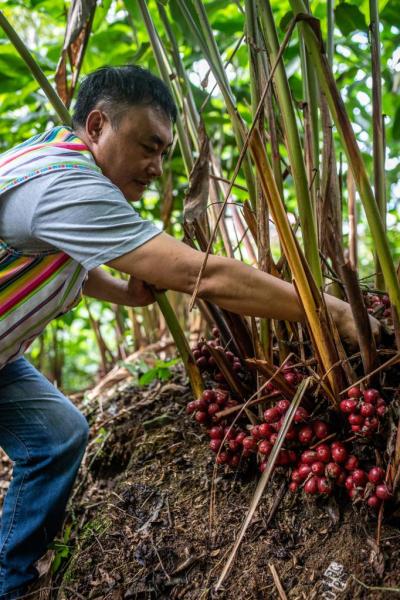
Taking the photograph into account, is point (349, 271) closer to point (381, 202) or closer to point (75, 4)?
point (381, 202)

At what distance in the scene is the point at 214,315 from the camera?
56.1 inches

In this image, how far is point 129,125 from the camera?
1264mm

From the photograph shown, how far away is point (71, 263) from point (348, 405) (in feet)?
2.44

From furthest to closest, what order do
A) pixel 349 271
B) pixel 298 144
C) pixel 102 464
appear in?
pixel 102 464, pixel 298 144, pixel 349 271

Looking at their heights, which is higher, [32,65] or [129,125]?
[32,65]

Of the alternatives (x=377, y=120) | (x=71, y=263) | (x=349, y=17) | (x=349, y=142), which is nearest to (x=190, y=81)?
(x=349, y=17)

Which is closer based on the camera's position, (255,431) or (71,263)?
(255,431)

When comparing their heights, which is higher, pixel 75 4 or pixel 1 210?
pixel 75 4

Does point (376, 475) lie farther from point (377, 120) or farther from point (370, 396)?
point (377, 120)

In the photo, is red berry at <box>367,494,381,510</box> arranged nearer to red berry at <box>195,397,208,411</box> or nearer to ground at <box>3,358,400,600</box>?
ground at <box>3,358,400,600</box>

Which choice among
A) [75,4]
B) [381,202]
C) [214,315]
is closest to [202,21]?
[75,4]

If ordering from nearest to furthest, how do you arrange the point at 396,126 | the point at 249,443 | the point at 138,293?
1. the point at 249,443
2. the point at 138,293
3. the point at 396,126

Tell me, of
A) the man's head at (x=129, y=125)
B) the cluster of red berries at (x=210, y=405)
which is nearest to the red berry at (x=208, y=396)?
the cluster of red berries at (x=210, y=405)

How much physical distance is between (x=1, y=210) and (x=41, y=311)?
0.29 metres
